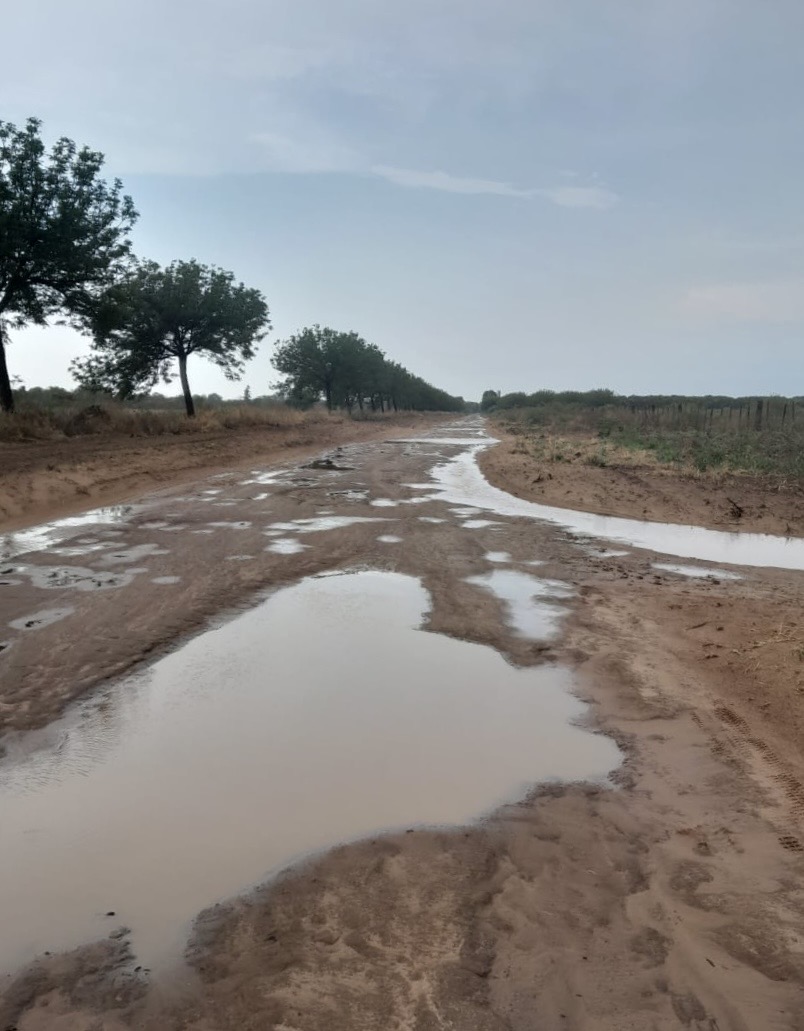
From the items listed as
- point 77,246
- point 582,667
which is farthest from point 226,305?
point 582,667

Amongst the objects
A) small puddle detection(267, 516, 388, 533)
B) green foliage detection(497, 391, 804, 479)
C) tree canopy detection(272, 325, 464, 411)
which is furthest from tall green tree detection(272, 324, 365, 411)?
small puddle detection(267, 516, 388, 533)

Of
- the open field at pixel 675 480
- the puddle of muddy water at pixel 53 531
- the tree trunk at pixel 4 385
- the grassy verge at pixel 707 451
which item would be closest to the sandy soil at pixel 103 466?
the puddle of muddy water at pixel 53 531

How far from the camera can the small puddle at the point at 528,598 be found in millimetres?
6086

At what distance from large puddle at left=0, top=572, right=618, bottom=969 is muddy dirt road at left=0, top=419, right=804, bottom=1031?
0.05 ft

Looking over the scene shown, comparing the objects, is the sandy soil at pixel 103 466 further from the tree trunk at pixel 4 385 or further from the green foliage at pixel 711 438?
the green foliage at pixel 711 438

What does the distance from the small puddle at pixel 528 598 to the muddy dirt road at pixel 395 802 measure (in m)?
0.05

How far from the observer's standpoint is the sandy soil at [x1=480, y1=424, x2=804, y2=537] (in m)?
12.3

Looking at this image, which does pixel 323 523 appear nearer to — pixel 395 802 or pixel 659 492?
pixel 395 802

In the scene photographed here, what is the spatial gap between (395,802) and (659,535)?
871 centimetres

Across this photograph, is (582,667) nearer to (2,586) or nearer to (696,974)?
(696,974)

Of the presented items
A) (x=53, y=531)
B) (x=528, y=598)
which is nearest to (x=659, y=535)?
(x=528, y=598)

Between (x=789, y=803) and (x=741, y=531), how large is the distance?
9.01 m

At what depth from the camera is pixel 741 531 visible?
37.8ft

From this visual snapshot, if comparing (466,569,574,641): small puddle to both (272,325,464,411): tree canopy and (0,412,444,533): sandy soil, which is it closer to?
(0,412,444,533): sandy soil
